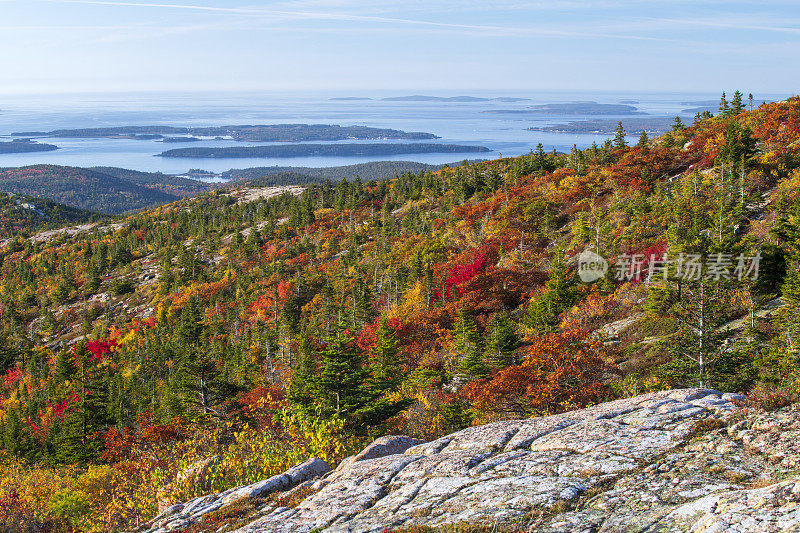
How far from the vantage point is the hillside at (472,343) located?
18.8 meters

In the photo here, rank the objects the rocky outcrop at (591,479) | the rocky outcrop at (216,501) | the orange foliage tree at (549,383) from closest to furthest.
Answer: the rocky outcrop at (591,479)
the rocky outcrop at (216,501)
the orange foliage tree at (549,383)

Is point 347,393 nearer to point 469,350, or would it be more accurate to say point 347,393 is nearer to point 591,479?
point 469,350

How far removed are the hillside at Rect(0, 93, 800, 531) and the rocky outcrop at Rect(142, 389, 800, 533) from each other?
105 mm

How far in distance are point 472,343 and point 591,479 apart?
30.4 meters

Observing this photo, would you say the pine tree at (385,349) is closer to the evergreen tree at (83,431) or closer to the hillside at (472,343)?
the hillside at (472,343)

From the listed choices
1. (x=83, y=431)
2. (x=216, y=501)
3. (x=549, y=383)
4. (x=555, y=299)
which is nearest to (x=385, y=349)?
(x=555, y=299)

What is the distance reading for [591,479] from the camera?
947 centimetres

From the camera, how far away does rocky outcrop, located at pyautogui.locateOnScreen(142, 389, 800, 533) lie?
302 inches

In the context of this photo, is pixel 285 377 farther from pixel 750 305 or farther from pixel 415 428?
pixel 750 305

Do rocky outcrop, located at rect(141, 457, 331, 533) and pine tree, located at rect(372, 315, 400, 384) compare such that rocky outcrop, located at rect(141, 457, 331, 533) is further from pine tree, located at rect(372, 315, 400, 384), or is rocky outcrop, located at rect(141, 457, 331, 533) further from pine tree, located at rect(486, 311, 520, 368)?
pine tree, located at rect(372, 315, 400, 384)

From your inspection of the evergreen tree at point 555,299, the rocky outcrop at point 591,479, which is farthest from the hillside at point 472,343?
the evergreen tree at point 555,299

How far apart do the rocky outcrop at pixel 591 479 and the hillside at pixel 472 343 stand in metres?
0.11

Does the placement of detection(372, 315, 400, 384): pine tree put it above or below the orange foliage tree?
below

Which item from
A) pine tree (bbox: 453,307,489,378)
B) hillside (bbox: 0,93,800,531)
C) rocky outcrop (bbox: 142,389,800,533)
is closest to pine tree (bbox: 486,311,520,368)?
hillside (bbox: 0,93,800,531)
